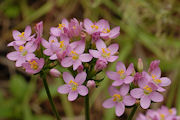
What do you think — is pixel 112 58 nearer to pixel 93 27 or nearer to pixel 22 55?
pixel 93 27

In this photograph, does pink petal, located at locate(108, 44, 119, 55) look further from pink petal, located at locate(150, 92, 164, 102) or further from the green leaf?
the green leaf

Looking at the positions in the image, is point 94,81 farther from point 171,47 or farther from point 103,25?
point 171,47

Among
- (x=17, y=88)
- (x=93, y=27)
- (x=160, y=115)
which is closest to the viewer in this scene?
(x=160, y=115)

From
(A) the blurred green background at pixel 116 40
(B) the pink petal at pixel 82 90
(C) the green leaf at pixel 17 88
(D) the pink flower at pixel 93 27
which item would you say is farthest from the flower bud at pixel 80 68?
(C) the green leaf at pixel 17 88

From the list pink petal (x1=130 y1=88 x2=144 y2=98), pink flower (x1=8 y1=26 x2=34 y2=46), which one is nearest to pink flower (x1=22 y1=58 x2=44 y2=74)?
pink flower (x1=8 y1=26 x2=34 y2=46)

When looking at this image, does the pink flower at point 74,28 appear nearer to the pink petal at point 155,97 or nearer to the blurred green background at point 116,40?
the pink petal at point 155,97

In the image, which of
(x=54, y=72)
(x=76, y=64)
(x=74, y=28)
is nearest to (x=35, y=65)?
Result: (x=54, y=72)

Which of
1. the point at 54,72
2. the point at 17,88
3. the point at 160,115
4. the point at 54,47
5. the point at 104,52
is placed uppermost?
the point at 54,47
